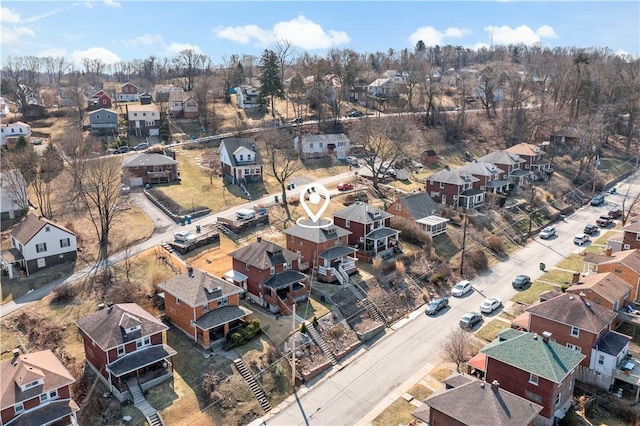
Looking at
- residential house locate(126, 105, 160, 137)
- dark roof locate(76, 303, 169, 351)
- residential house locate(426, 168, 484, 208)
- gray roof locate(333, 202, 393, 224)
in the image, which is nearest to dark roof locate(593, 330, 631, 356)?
gray roof locate(333, 202, 393, 224)

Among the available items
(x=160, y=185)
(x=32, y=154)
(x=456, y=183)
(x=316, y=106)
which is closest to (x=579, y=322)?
(x=456, y=183)

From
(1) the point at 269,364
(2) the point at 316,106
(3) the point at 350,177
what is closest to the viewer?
(1) the point at 269,364

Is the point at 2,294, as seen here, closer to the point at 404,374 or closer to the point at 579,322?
the point at 404,374

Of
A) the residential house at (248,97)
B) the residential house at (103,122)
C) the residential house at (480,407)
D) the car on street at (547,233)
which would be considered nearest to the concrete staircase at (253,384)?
the residential house at (480,407)

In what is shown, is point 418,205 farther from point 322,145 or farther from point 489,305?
point 322,145

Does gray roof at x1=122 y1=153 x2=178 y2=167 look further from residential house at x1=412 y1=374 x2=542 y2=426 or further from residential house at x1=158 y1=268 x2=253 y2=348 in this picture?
residential house at x1=412 y1=374 x2=542 y2=426

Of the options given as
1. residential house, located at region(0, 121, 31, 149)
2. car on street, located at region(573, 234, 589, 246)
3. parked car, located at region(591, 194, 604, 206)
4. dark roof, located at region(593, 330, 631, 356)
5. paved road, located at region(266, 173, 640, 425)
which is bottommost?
paved road, located at region(266, 173, 640, 425)

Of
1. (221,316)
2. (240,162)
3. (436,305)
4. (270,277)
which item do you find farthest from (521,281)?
(240,162)
